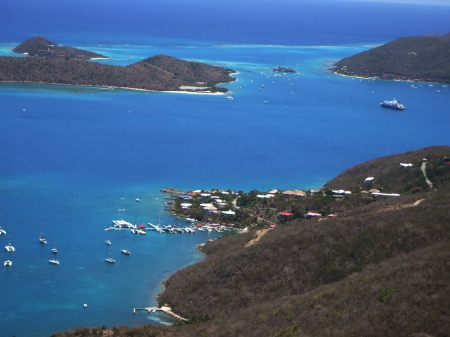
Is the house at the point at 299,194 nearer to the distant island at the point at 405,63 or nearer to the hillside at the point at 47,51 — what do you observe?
the hillside at the point at 47,51

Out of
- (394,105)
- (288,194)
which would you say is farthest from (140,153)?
(394,105)

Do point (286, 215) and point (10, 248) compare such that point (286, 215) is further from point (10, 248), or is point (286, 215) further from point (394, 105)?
point (394, 105)

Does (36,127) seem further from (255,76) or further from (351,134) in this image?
(255,76)

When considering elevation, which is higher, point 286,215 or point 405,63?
point 405,63

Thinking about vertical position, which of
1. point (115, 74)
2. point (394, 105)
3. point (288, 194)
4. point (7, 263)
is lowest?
point (7, 263)

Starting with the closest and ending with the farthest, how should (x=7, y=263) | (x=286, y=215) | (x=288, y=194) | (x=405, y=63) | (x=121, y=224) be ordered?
(x=7, y=263), (x=121, y=224), (x=286, y=215), (x=288, y=194), (x=405, y=63)

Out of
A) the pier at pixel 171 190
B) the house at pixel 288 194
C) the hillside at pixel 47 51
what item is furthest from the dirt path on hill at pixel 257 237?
the hillside at pixel 47 51

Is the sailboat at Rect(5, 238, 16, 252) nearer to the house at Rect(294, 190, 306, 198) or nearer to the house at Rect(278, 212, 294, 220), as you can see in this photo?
the house at Rect(278, 212, 294, 220)
